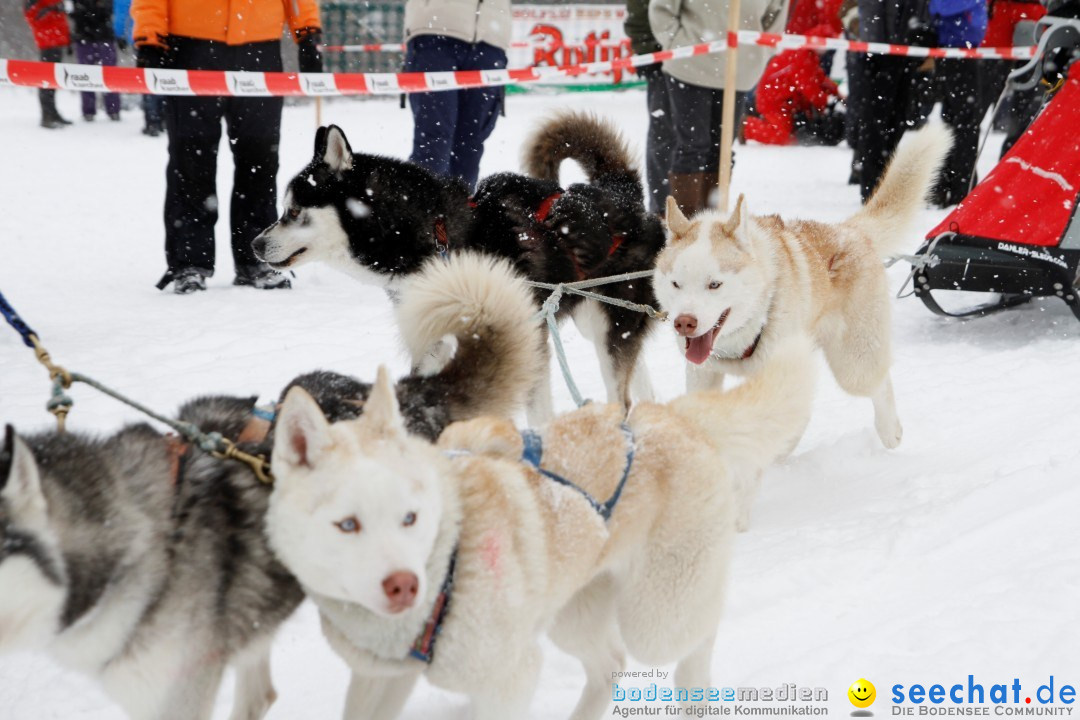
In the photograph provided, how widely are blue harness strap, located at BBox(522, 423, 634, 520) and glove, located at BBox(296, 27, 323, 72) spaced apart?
4242mm

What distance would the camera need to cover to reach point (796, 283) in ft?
10.6

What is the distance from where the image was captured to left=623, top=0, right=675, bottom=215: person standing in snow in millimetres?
6293

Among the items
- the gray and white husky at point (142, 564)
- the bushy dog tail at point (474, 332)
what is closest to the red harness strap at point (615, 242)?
the bushy dog tail at point (474, 332)

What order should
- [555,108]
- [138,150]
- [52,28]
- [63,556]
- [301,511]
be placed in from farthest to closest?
[52,28] → [138,150] → [555,108] → [301,511] → [63,556]

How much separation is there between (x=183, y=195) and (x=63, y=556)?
421cm

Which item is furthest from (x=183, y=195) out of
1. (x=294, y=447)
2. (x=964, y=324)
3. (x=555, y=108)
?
(x=964, y=324)

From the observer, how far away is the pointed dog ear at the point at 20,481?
1.29 metres

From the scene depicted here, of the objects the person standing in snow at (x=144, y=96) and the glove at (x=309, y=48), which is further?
the person standing in snow at (x=144, y=96)

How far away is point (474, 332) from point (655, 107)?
461cm

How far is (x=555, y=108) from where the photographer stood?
165 inches

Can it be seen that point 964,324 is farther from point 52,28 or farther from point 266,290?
point 52,28

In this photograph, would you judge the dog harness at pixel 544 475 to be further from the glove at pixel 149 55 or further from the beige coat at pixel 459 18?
the beige coat at pixel 459 18

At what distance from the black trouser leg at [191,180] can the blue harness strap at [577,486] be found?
3.94 meters

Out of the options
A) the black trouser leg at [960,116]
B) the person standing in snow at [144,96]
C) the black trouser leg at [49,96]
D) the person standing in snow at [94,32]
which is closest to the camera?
the black trouser leg at [960,116]
